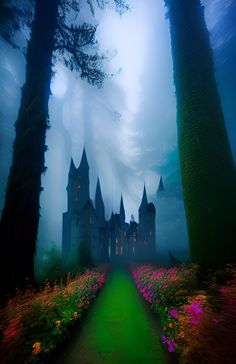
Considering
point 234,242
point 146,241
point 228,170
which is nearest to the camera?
point 234,242

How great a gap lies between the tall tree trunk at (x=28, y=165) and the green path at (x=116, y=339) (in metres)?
2.46

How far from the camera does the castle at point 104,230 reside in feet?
108

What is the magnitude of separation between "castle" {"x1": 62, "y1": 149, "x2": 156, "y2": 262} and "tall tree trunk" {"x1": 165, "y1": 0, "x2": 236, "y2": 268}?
20566mm

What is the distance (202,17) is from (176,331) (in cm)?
1262

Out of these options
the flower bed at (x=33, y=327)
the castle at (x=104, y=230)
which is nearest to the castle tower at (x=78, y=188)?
the castle at (x=104, y=230)

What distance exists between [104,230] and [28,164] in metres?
31.7

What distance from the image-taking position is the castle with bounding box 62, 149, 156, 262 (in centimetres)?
3285

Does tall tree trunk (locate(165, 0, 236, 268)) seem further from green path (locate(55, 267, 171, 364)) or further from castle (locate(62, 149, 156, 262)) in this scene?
castle (locate(62, 149, 156, 262))

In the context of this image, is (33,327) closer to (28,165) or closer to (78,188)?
(28,165)

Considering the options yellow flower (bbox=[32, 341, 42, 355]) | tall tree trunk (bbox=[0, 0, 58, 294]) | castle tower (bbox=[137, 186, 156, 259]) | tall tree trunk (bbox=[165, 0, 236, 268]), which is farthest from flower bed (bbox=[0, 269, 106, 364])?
castle tower (bbox=[137, 186, 156, 259])

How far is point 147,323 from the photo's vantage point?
19.0 ft

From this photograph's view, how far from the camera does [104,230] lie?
36781 millimetres

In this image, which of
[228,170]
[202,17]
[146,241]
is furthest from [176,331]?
[146,241]

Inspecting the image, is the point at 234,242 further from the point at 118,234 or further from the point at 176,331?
the point at 118,234
